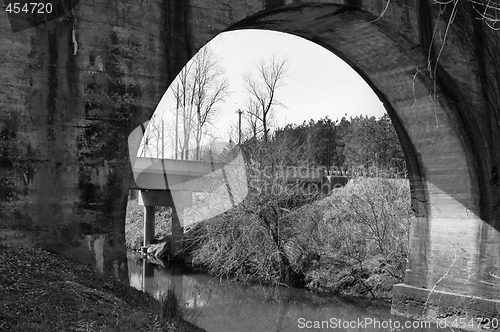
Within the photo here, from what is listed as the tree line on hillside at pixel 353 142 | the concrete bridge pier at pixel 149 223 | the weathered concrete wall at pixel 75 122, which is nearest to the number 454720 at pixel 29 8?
the weathered concrete wall at pixel 75 122

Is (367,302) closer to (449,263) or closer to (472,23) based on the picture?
(449,263)

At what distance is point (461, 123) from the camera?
888cm

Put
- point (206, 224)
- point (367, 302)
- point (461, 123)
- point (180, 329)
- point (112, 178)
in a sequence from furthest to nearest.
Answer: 1. point (206, 224)
2. point (367, 302)
3. point (461, 123)
4. point (112, 178)
5. point (180, 329)

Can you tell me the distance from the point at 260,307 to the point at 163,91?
7823 mm

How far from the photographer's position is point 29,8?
5688 millimetres

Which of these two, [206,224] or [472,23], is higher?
[472,23]

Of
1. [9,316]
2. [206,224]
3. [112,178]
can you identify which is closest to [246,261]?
[206,224]

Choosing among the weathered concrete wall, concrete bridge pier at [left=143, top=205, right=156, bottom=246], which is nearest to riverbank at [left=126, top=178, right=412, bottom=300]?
the weathered concrete wall

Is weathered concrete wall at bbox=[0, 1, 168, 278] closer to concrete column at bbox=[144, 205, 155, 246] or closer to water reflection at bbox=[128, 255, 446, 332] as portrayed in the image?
water reflection at bbox=[128, 255, 446, 332]

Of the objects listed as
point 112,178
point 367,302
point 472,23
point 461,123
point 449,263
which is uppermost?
point 472,23

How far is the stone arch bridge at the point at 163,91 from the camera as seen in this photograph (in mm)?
5648

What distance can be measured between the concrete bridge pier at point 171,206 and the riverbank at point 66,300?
53.2ft

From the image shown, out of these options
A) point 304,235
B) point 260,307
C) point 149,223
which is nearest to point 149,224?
point 149,223

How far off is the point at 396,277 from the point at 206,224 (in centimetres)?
596
